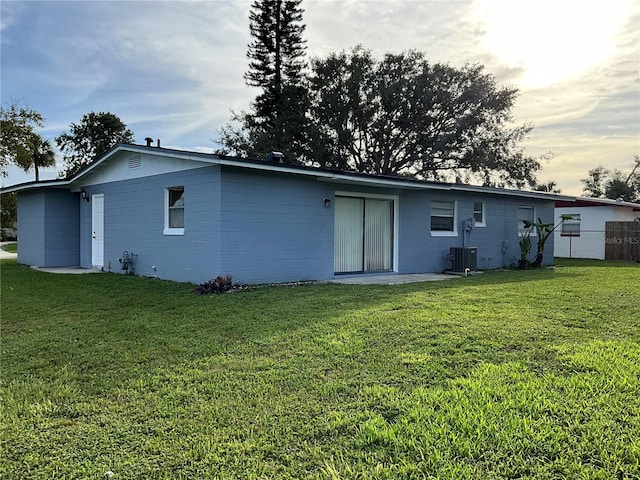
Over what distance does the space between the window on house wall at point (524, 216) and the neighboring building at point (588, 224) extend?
5041 millimetres

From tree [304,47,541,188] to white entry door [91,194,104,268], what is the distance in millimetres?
13987

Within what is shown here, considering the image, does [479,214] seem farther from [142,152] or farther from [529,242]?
[142,152]

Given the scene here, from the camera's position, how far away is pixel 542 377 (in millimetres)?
3760

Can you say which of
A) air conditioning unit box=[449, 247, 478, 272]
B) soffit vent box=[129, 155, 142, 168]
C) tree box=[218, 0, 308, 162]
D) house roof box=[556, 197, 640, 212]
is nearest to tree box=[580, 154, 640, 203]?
house roof box=[556, 197, 640, 212]

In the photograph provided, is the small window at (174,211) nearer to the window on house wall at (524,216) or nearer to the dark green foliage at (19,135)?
the window on house wall at (524,216)

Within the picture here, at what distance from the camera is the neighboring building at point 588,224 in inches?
812

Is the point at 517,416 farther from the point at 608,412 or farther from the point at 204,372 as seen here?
the point at 204,372

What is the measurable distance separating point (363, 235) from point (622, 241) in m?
14.5

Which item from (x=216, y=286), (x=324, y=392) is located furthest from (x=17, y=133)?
(x=324, y=392)

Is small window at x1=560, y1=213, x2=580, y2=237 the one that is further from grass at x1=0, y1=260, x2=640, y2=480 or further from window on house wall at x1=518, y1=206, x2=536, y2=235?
grass at x1=0, y1=260, x2=640, y2=480

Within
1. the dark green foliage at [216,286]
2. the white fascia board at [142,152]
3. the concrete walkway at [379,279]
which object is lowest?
the concrete walkway at [379,279]

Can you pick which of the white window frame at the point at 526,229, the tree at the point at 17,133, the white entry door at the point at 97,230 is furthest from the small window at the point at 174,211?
the tree at the point at 17,133

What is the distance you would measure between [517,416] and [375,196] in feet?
29.9

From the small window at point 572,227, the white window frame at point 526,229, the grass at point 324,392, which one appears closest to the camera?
the grass at point 324,392
